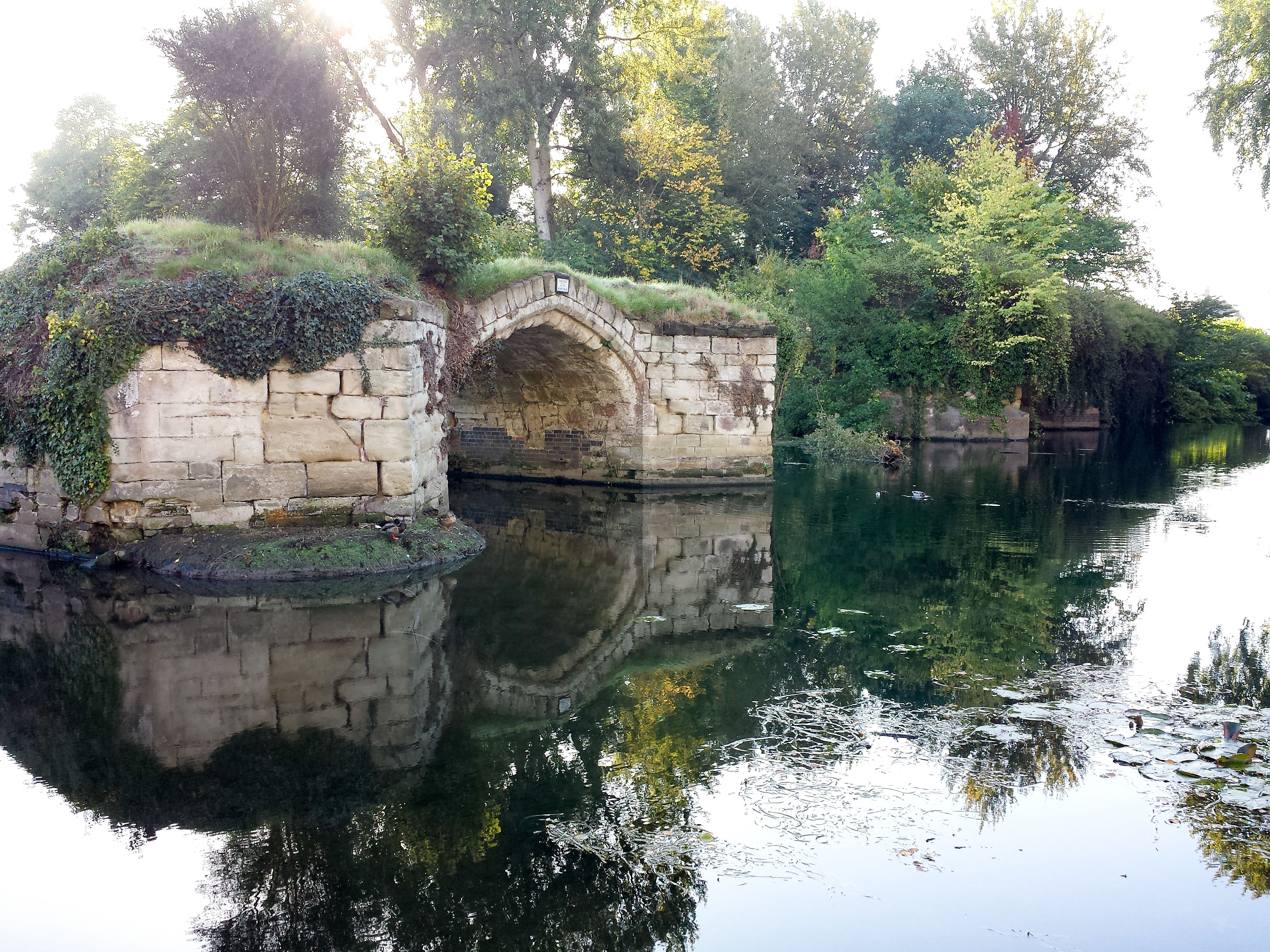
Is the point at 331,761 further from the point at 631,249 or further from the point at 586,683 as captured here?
the point at 631,249

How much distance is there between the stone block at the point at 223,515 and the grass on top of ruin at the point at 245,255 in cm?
203

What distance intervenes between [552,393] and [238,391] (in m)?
6.53

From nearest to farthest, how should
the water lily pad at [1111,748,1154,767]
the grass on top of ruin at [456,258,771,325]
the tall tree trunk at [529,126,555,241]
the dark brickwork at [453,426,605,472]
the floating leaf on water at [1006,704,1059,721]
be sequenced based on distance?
1. the water lily pad at [1111,748,1154,767]
2. the floating leaf on water at [1006,704,1059,721]
3. the grass on top of ruin at [456,258,771,325]
4. the dark brickwork at [453,426,605,472]
5. the tall tree trunk at [529,126,555,241]

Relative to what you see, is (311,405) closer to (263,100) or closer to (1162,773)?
(263,100)

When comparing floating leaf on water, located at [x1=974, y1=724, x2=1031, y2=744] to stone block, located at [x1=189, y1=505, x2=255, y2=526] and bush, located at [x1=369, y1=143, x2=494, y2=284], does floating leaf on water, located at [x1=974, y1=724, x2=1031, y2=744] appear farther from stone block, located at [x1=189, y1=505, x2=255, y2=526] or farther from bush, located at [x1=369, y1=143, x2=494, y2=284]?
bush, located at [x1=369, y1=143, x2=494, y2=284]

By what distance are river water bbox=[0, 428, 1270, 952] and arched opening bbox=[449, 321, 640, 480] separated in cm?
474

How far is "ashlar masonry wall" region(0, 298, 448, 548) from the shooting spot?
760 cm

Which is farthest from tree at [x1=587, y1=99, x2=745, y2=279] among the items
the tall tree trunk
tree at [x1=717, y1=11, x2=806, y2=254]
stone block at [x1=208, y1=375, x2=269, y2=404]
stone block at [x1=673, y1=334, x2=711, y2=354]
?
stone block at [x1=208, y1=375, x2=269, y2=404]

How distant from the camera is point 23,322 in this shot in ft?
26.5

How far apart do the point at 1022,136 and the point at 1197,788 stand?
103ft

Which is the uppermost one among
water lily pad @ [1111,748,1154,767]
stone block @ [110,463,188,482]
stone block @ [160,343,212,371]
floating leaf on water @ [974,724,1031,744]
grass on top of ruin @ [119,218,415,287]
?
grass on top of ruin @ [119,218,415,287]

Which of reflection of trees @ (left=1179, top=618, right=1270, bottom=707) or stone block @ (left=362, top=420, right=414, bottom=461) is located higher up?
stone block @ (left=362, top=420, right=414, bottom=461)

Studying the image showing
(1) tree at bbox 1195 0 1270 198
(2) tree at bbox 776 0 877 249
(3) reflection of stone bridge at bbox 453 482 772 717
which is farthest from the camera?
(2) tree at bbox 776 0 877 249

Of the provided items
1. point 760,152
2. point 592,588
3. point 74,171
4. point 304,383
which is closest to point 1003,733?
point 592,588
